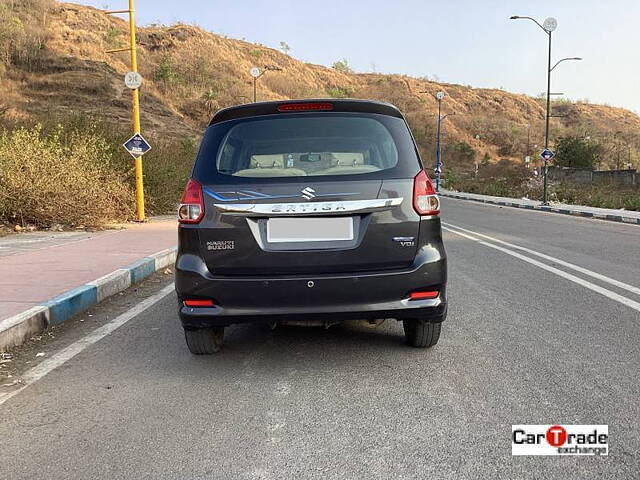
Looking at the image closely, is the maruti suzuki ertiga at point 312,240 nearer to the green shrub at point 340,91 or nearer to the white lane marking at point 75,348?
the white lane marking at point 75,348

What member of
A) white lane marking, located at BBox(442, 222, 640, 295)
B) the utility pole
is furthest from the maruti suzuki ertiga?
the utility pole

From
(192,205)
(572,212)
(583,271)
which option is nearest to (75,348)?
(192,205)

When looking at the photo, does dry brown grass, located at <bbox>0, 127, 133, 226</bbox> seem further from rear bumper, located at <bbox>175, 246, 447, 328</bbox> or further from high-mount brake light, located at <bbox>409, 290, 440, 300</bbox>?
high-mount brake light, located at <bbox>409, 290, 440, 300</bbox>

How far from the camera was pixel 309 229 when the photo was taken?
3496 mm

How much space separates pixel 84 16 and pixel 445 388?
7319cm

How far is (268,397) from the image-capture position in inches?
130

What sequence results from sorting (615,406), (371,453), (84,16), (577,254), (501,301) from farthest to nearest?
(84,16) → (577,254) → (501,301) → (615,406) → (371,453)

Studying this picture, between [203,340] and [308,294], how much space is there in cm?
102

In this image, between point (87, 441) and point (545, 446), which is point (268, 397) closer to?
point (87, 441)

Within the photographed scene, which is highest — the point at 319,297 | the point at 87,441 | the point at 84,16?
the point at 84,16

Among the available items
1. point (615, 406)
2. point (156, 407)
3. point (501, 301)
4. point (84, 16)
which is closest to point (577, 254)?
point (501, 301)

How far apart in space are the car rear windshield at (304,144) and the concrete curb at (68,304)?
2.14 meters

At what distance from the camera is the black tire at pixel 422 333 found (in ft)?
13.3

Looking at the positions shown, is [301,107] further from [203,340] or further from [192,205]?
[203,340]
